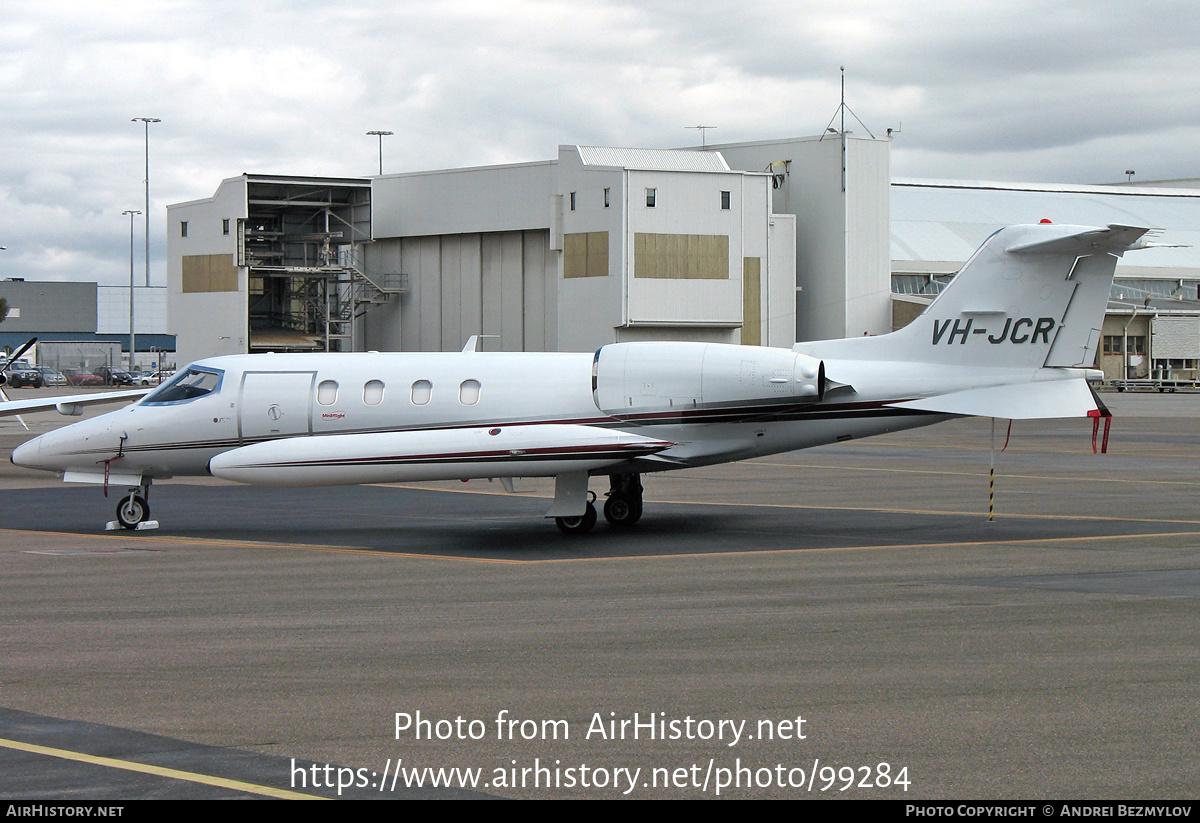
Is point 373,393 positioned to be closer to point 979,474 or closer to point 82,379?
point 979,474

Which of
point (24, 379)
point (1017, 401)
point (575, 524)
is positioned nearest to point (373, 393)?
point (575, 524)

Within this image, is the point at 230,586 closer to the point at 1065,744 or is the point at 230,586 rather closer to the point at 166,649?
the point at 166,649

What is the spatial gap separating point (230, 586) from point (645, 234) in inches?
2036

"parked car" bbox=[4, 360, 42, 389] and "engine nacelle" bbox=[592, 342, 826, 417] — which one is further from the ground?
"parked car" bbox=[4, 360, 42, 389]

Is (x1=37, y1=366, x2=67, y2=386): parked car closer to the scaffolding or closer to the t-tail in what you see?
the scaffolding

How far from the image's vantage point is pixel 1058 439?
45.7 m

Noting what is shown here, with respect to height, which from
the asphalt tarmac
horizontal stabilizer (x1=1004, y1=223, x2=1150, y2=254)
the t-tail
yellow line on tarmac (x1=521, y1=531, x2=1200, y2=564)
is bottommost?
the asphalt tarmac

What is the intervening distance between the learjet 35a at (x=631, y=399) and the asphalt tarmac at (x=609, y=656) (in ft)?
4.30

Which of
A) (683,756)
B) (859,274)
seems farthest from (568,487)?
(859,274)

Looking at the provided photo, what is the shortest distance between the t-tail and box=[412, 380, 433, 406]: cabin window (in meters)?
6.55

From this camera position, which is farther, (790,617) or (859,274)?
(859,274)

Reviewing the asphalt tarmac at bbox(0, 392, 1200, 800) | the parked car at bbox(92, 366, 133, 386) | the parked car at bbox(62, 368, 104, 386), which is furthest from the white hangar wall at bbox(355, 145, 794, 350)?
the asphalt tarmac at bbox(0, 392, 1200, 800)

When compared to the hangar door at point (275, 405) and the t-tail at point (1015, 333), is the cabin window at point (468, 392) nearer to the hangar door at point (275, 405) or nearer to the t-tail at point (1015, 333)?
the hangar door at point (275, 405)

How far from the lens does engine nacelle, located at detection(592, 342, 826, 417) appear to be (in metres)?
19.6
